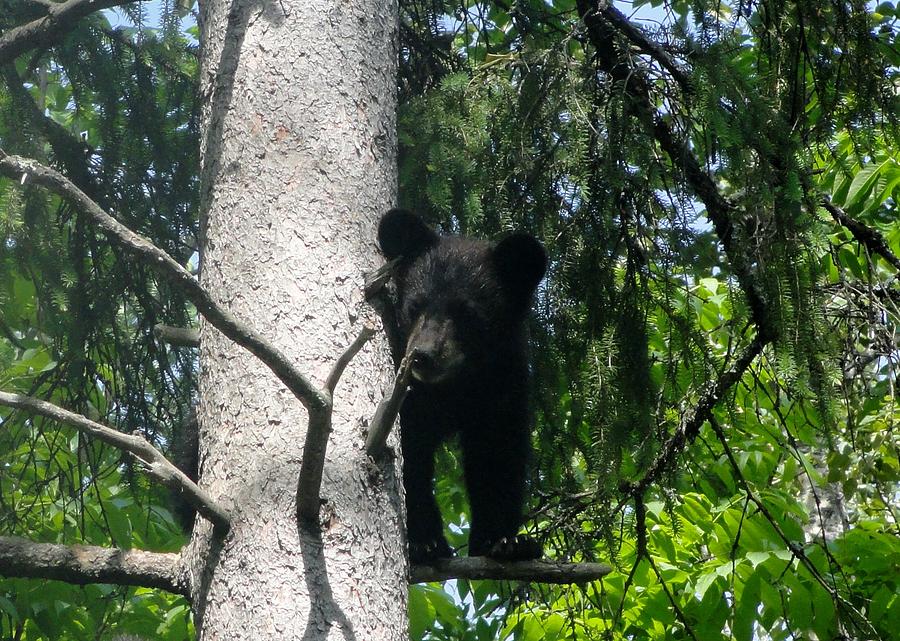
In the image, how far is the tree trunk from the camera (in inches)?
97.7

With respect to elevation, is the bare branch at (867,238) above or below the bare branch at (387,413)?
above

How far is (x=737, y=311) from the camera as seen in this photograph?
3518 millimetres

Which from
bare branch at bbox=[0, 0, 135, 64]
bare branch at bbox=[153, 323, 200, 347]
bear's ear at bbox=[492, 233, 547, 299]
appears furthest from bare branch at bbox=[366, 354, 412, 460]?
bare branch at bbox=[0, 0, 135, 64]

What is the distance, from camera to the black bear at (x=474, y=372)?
431cm

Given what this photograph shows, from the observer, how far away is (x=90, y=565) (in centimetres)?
282

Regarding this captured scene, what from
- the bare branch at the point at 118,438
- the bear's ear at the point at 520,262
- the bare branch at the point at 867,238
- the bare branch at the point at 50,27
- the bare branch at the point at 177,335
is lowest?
the bare branch at the point at 118,438

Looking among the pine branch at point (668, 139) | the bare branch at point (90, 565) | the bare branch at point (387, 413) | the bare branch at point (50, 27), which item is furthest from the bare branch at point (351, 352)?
the bare branch at point (50, 27)

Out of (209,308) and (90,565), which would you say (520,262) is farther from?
(209,308)

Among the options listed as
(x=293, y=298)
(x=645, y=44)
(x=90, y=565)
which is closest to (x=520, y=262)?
(x=645, y=44)

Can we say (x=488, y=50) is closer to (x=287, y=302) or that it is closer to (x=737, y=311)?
(x=737, y=311)

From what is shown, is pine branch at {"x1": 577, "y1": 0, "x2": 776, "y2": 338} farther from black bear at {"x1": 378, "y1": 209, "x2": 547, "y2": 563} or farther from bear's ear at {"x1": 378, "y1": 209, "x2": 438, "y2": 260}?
bear's ear at {"x1": 378, "y1": 209, "x2": 438, "y2": 260}

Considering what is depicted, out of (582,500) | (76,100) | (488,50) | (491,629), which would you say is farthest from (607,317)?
(491,629)

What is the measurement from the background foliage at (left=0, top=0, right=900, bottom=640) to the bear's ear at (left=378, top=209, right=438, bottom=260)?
164mm

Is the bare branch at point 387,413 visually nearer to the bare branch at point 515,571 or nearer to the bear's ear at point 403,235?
the bare branch at point 515,571
